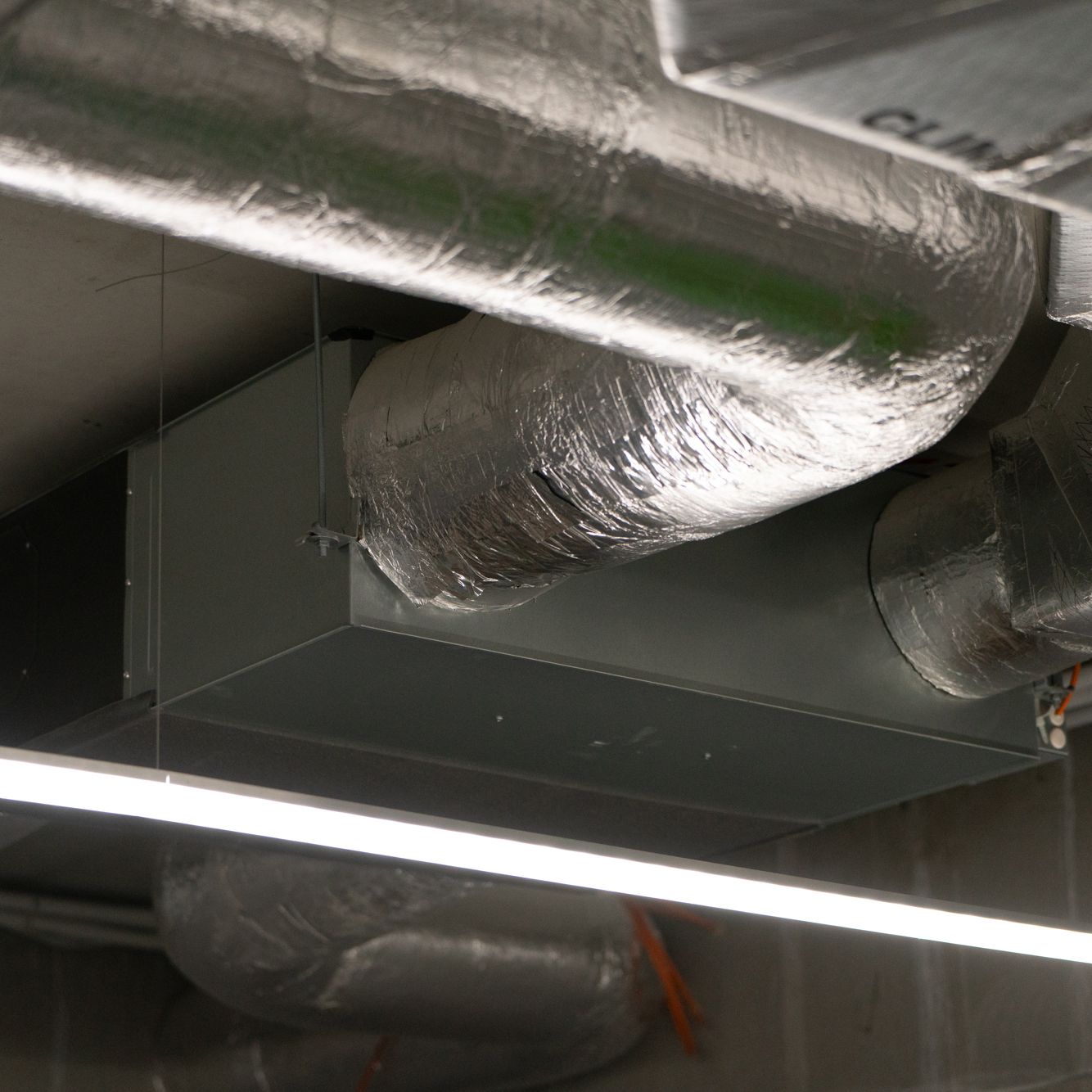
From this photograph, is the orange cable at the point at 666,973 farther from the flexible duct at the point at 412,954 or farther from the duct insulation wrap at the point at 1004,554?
the duct insulation wrap at the point at 1004,554

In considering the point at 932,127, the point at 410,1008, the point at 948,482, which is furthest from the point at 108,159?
the point at 410,1008

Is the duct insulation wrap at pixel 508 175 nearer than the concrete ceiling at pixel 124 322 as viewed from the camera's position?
Yes

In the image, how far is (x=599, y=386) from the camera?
1.83m

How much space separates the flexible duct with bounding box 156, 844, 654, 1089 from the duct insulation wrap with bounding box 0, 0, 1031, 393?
2051mm

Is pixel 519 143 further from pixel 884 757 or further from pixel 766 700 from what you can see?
pixel 884 757

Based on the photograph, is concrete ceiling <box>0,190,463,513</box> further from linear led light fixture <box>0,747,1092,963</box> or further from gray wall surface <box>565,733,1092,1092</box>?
gray wall surface <box>565,733,1092,1092</box>

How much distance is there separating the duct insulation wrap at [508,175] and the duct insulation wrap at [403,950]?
2.01 metres

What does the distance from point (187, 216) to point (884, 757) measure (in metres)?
1.89

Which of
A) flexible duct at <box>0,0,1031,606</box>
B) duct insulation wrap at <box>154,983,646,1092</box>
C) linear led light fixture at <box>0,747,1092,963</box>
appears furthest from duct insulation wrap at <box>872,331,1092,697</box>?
duct insulation wrap at <box>154,983,646,1092</box>

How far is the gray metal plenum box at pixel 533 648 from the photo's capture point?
7.38 feet

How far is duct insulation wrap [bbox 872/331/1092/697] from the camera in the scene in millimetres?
2244

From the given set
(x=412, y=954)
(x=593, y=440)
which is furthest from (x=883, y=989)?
(x=593, y=440)

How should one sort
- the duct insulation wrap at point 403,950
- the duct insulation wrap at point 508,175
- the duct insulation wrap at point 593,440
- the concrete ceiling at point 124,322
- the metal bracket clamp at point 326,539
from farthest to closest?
the duct insulation wrap at point 403,950 < the concrete ceiling at point 124,322 < the metal bracket clamp at point 326,539 < the duct insulation wrap at point 593,440 < the duct insulation wrap at point 508,175

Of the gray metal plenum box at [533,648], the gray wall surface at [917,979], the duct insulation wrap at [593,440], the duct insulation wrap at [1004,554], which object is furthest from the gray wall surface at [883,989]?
the duct insulation wrap at [593,440]
